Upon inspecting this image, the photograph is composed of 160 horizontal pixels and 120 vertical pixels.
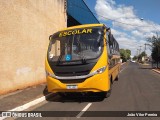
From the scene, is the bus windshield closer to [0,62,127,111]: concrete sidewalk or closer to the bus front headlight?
the bus front headlight

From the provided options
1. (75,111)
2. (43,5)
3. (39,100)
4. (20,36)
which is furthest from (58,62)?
(43,5)

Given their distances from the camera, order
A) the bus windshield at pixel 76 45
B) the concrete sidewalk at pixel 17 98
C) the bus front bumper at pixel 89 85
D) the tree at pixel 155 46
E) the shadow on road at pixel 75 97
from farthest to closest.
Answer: the tree at pixel 155 46, the shadow on road at pixel 75 97, the bus windshield at pixel 76 45, the bus front bumper at pixel 89 85, the concrete sidewalk at pixel 17 98

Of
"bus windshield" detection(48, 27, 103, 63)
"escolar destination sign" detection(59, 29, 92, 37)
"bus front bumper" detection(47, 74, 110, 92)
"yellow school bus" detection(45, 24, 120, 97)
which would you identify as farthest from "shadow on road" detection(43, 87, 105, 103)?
"escolar destination sign" detection(59, 29, 92, 37)

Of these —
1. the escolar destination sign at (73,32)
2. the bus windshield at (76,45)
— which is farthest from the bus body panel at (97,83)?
the escolar destination sign at (73,32)

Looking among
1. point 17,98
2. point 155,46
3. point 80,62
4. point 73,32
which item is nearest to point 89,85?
point 80,62

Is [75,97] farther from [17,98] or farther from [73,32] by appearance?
[73,32]

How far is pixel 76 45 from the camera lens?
11.1 meters

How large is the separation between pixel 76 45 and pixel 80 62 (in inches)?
36.0

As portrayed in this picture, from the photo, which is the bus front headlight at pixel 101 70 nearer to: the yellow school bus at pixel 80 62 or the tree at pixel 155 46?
the yellow school bus at pixel 80 62

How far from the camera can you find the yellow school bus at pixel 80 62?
34.0ft

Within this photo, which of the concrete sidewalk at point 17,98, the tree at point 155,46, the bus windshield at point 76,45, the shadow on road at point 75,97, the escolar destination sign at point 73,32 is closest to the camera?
the concrete sidewalk at point 17,98

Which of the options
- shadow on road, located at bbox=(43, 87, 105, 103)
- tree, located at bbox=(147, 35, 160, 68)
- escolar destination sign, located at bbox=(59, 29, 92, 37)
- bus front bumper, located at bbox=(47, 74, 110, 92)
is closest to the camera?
bus front bumper, located at bbox=(47, 74, 110, 92)

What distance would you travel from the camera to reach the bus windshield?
10695 millimetres

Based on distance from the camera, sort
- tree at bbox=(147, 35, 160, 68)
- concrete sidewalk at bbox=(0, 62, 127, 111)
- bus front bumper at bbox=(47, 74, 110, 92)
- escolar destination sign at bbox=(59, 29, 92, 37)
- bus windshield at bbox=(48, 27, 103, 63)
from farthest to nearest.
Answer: tree at bbox=(147, 35, 160, 68) → escolar destination sign at bbox=(59, 29, 92, 37) → bus windshield at bbox=(48, 27, 103, 63) → bus front bumper at bbox=(47, 74, 110, 92) → concrete sidewalk at bbox=(0, 62, 127, 111)
